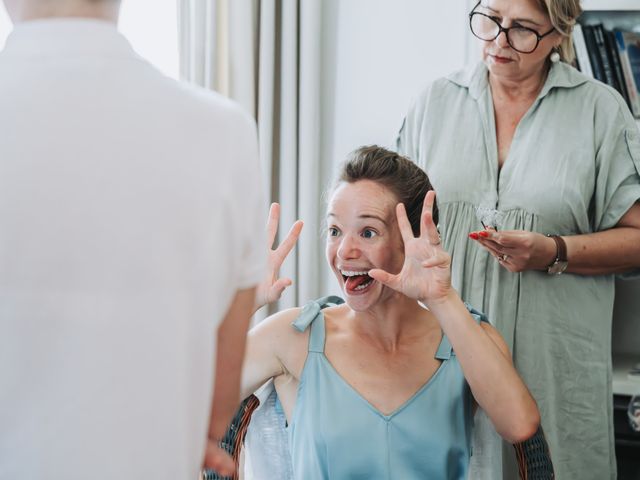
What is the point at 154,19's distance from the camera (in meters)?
2.91

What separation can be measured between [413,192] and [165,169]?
113 cm

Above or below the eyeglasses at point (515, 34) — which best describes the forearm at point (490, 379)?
below

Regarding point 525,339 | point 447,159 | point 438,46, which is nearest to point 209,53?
point 438,46

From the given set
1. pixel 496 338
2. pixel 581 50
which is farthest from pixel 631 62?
pixel 496 338

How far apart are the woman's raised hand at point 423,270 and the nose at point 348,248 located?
0.17 metres

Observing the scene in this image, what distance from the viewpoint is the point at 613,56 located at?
2.78m

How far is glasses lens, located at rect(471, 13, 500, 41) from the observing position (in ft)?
7.21

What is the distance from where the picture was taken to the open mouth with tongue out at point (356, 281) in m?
1.93

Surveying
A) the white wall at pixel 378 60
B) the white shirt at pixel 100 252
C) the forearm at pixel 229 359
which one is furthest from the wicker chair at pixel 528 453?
the white wall at pixel 378 60

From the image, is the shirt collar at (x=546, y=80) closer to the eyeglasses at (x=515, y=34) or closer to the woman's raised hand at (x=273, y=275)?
the eyeglasses at (x=515, y=34)

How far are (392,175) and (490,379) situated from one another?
19.1 inches

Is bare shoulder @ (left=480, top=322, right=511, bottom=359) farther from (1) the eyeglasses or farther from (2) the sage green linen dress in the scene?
(1) the eyeglasses

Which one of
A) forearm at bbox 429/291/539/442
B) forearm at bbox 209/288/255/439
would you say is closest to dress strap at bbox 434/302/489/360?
forearm at bbox 429/291/539/442

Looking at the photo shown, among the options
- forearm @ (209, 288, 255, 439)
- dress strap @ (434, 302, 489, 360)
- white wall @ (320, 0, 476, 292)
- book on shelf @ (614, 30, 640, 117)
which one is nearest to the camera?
forearm @ (209, 288, 255, 439)
